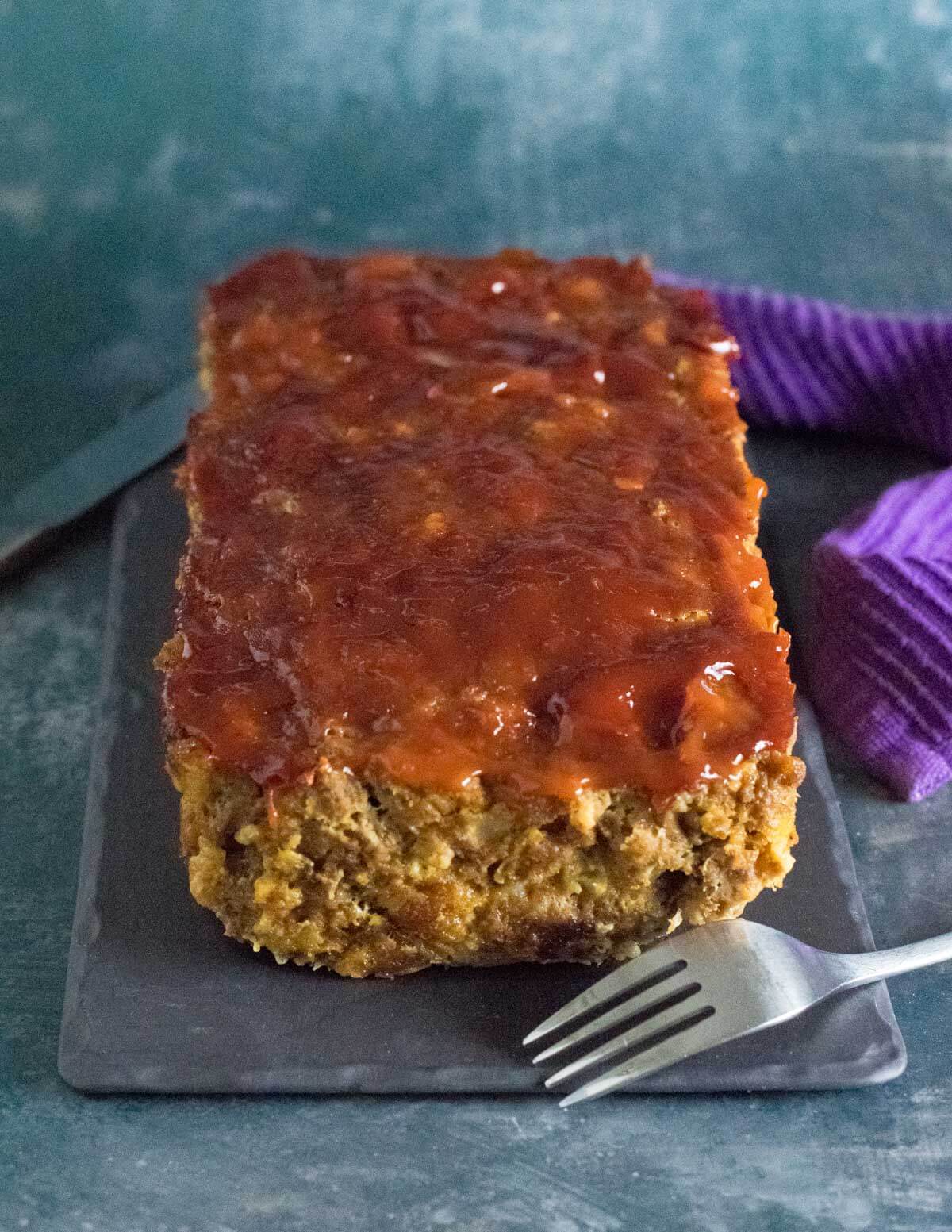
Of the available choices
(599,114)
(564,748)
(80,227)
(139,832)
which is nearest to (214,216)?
(80,227)

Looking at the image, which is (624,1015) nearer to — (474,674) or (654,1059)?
(654,1059)

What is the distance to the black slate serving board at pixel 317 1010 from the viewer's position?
2.96 metres

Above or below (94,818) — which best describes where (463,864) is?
above

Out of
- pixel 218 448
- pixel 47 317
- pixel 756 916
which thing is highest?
pixel 218 448

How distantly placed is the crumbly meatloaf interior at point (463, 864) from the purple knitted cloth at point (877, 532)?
659 mm

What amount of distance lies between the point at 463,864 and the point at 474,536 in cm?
63

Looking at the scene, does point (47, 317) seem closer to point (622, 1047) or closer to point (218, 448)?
point (218, 448)

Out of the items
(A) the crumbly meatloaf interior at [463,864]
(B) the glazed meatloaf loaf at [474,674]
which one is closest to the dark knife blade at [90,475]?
(B) the glazed meatloaf loaf at [474,674]

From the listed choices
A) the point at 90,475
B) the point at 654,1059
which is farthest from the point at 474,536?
the point at 90,475

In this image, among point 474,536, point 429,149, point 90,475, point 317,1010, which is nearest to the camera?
point 317,1010

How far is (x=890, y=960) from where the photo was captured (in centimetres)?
312

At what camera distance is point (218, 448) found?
3492 mm

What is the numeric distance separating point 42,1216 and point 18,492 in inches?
81.6

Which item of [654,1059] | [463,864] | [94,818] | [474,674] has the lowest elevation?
[94,818]
